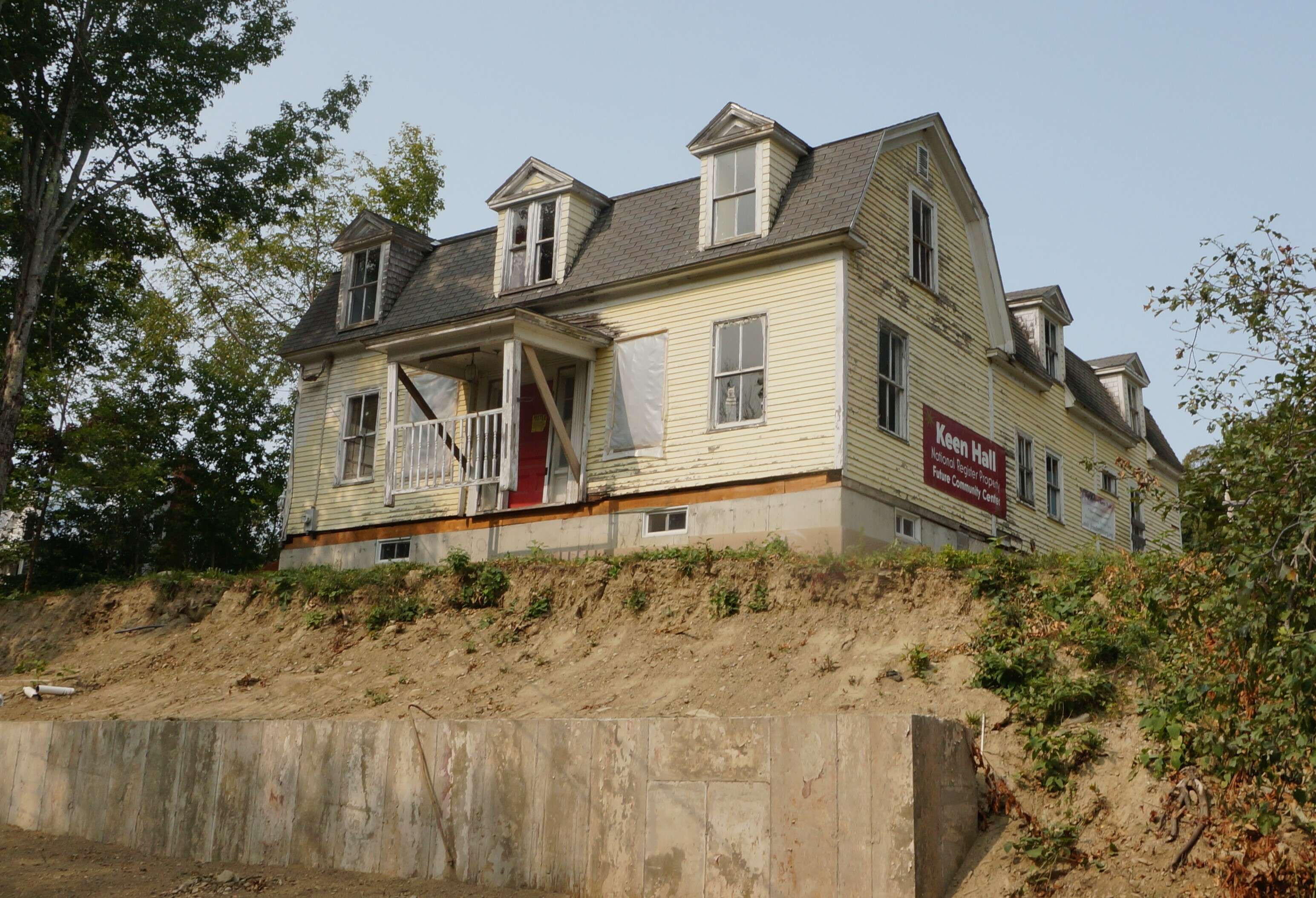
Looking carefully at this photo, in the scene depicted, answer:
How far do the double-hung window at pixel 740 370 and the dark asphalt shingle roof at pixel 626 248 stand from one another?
3.45 ft

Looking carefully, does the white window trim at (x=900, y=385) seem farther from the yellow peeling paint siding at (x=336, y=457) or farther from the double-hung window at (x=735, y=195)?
the yellow peeling paint siding at (x=336, y=457)

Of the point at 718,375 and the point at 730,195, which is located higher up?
the point at 730,195

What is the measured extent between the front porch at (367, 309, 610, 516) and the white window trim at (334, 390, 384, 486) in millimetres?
900

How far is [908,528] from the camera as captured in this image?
1762 centimetres

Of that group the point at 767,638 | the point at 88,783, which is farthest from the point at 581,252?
the point at 88,783

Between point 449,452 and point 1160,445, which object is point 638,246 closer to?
point 449,452

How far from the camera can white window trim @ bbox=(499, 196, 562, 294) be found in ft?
66.7

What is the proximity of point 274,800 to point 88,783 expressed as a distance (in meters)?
3.12

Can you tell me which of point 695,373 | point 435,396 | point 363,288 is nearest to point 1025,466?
point 695,373

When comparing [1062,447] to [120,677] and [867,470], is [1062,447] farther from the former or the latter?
[120,677]

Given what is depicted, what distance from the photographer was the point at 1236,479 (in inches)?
288

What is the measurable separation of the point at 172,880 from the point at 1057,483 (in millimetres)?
16641

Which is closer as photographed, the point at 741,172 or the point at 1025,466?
the point at 741,172

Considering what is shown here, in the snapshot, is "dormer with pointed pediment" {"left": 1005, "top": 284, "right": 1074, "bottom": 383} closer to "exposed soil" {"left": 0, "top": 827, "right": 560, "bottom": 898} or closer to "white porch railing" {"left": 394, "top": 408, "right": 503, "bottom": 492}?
"white porch railing" {"left": 394, "top": 408, "right": 503, "bottom": 492}
